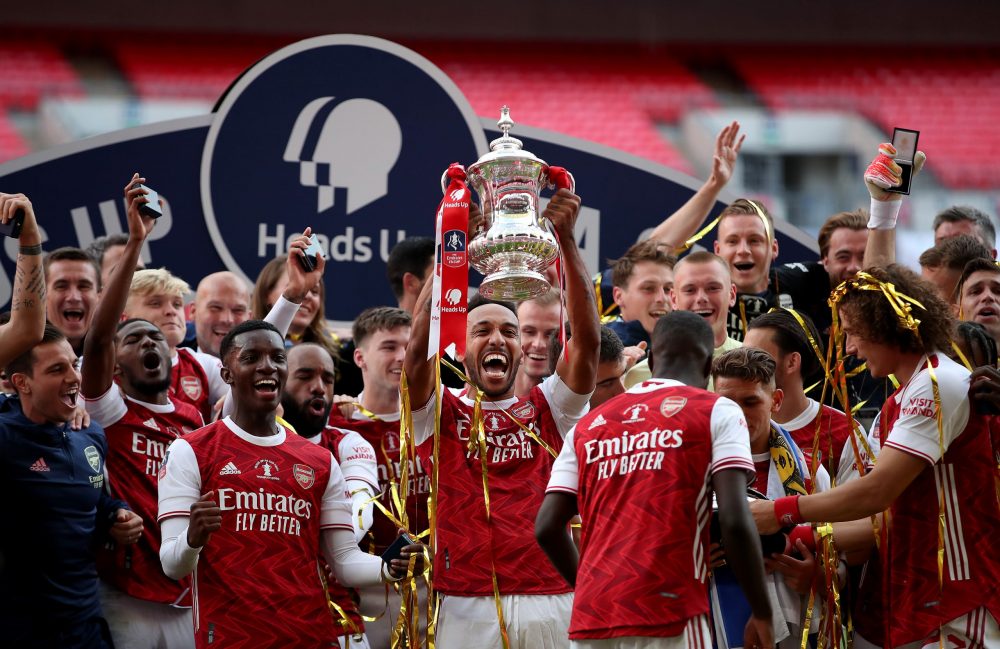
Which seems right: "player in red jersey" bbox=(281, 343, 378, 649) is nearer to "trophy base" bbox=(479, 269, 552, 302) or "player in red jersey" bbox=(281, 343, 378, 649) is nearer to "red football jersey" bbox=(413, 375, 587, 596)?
"red football jersey" bbox=(413, 375, 587, 596)

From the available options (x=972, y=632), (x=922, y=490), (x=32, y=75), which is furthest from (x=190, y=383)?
(x=32, y=75)

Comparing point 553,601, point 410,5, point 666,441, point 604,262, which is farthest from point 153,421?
point 410,5

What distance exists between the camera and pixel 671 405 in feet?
12.5

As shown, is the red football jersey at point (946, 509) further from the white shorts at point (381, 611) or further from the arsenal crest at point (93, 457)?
the arsenal crest at point (93, 457)

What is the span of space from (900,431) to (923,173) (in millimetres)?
11106

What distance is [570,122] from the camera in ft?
47.2

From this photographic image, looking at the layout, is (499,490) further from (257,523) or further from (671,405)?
(671,405)

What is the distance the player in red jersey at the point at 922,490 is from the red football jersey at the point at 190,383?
271cm

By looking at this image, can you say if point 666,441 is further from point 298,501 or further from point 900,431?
point 298,501

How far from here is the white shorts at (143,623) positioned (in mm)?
4988

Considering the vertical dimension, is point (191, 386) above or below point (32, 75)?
below

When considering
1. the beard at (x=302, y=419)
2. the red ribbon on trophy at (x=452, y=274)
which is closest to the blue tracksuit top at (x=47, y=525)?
the beard at (x=302, y=419)

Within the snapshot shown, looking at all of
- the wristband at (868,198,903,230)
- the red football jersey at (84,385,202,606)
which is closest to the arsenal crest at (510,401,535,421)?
the red football jersey at (84,385,202,606)

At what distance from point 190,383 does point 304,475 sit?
1.28 m
